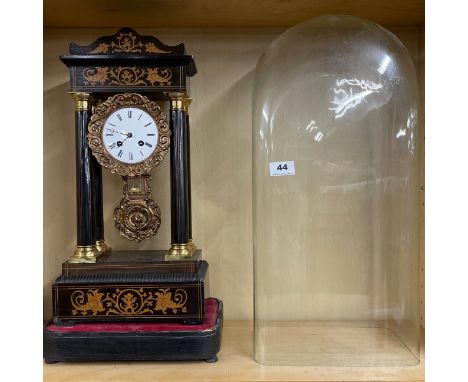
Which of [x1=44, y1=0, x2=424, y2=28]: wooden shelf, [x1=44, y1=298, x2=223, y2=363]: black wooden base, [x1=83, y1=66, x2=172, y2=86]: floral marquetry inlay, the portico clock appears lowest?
[x1=44, y1=298, x2=223, y2=363]: black wooden base

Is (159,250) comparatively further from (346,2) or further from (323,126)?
(346,2)

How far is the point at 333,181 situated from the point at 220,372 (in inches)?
25.1

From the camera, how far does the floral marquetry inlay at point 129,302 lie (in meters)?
1.41

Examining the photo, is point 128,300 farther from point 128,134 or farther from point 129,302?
Answer: point 128,134

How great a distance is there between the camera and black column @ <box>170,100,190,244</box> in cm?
147

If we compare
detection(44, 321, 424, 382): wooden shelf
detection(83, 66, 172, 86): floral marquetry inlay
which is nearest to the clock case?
detection(83, 66, 172, 86): floral marquetry inlay

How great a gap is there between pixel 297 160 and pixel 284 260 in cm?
30

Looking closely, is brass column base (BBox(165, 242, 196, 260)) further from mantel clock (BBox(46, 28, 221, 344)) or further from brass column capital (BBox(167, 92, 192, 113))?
brass column capital (BBox(167, 92, 192, 113))

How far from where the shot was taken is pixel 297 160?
1452 millimetres

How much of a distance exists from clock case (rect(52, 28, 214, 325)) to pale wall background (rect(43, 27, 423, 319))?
244 millimetres

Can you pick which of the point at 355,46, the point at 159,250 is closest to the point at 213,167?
the point at 159,250

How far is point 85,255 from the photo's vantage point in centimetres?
145

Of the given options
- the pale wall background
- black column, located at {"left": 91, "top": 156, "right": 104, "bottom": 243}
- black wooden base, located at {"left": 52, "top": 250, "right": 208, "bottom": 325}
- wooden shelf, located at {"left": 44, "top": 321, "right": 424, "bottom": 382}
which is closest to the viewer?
wooden shelf, located at {"left": 44, "top": 321, "right": 424, "bottom": 382}

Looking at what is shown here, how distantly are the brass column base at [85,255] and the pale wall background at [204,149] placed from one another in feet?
0.87
